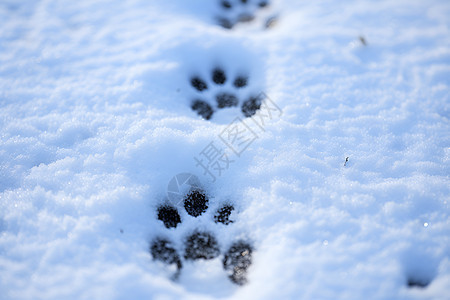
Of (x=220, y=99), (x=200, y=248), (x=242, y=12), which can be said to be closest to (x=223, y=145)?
(x=220, y=99)

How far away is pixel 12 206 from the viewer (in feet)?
6.75

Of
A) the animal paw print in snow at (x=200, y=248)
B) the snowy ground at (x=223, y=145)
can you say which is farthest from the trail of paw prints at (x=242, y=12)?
the animal paw print in snow at (x=200, y=248)

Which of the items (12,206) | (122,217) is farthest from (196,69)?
(12,206)

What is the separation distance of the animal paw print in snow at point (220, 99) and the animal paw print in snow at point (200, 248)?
908mm

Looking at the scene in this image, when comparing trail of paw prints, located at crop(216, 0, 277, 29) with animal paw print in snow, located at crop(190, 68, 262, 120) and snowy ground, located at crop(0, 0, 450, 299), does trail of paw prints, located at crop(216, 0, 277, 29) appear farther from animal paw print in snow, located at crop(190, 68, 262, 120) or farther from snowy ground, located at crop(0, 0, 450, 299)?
animal paw print in snow, located at crop(190, 68, 262, 120)

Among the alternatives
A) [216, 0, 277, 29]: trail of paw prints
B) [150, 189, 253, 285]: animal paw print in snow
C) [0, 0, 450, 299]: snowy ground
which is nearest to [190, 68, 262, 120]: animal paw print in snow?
[0, 0, 450, 299]: snowy ground

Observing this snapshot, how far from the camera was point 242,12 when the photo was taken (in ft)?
11.3

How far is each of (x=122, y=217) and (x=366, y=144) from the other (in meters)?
1.97

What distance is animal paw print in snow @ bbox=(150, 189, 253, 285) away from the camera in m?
1.91

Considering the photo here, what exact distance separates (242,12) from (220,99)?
4.50 feet

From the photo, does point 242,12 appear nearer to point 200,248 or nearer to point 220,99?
point 220,99

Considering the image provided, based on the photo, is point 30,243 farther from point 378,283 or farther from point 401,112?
point 401,112

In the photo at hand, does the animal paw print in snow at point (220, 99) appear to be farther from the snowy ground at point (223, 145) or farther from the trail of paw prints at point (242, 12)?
the trail of paw prints at point (242, 12)

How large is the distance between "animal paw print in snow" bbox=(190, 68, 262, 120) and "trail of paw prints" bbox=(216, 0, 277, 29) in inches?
31.5
